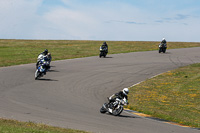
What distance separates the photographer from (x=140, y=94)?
21828 millimetres

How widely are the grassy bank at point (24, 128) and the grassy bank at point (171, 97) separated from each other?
23.1 ft

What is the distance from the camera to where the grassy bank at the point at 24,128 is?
9.40 metres

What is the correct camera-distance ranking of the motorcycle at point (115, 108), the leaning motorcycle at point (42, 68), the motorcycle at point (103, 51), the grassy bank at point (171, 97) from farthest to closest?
the motorcycle at point (103, 51)
the leaning motorcycle at point (42, 68)
the grassy bank at point (171, 97)
the motorcycle at point (115, 108)

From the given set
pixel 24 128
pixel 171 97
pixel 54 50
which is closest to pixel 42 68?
pixel 171 97

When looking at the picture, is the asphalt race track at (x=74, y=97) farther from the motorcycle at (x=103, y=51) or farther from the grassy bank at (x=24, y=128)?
the motorcycle at (x=103, y=51)

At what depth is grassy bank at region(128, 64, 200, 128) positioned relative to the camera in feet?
54.9

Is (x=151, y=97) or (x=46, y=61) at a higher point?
(x=46, y=61)

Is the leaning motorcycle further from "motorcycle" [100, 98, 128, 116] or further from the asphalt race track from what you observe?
"motorcycle" [100, 98, 128, 116]

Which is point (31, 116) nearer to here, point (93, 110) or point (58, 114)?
point (58, 114)

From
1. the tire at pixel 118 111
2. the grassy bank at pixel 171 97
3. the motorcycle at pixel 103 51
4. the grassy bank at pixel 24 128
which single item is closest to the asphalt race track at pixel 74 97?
the tire at pixel 118 111

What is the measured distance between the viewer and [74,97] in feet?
61.4

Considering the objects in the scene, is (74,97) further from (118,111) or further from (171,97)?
(171,97)

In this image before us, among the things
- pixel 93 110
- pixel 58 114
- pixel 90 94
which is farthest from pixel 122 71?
pixel 58 114

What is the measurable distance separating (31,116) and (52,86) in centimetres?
917
